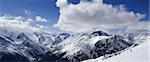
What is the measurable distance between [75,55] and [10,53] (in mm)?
35014

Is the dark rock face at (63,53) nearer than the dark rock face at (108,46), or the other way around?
the dark rock face at (63,53)

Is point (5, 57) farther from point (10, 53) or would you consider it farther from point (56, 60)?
point (56, 60)

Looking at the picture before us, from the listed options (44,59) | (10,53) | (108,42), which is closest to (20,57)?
(10,53)

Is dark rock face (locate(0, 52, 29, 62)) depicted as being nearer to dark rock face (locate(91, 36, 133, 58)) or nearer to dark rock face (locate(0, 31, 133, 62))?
dark rock face (locate(0, 31, 133, 62))

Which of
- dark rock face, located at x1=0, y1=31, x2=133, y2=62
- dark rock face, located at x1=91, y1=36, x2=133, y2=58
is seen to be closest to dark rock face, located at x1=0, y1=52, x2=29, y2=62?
dark rock face, located at x1=0, y1=31, x2=133, y2=62

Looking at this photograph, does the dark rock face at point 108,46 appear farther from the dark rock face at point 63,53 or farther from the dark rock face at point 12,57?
the dark rock face at point 12,57

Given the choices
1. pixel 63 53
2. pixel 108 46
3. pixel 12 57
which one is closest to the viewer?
pixel 12 57

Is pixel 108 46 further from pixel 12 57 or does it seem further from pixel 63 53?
pixel 12 57

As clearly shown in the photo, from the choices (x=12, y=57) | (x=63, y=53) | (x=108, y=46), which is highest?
(x=108, y=46)

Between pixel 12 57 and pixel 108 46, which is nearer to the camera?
pixel 12 57

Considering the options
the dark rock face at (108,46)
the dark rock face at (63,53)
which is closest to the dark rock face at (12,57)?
the dark rock face at (63,53)

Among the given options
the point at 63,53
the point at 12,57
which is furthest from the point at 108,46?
the point at 12,57

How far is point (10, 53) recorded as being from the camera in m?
142

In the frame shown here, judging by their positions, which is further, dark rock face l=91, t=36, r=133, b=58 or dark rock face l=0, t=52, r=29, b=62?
dark rock face l=91, t=36, r=133, b=58
